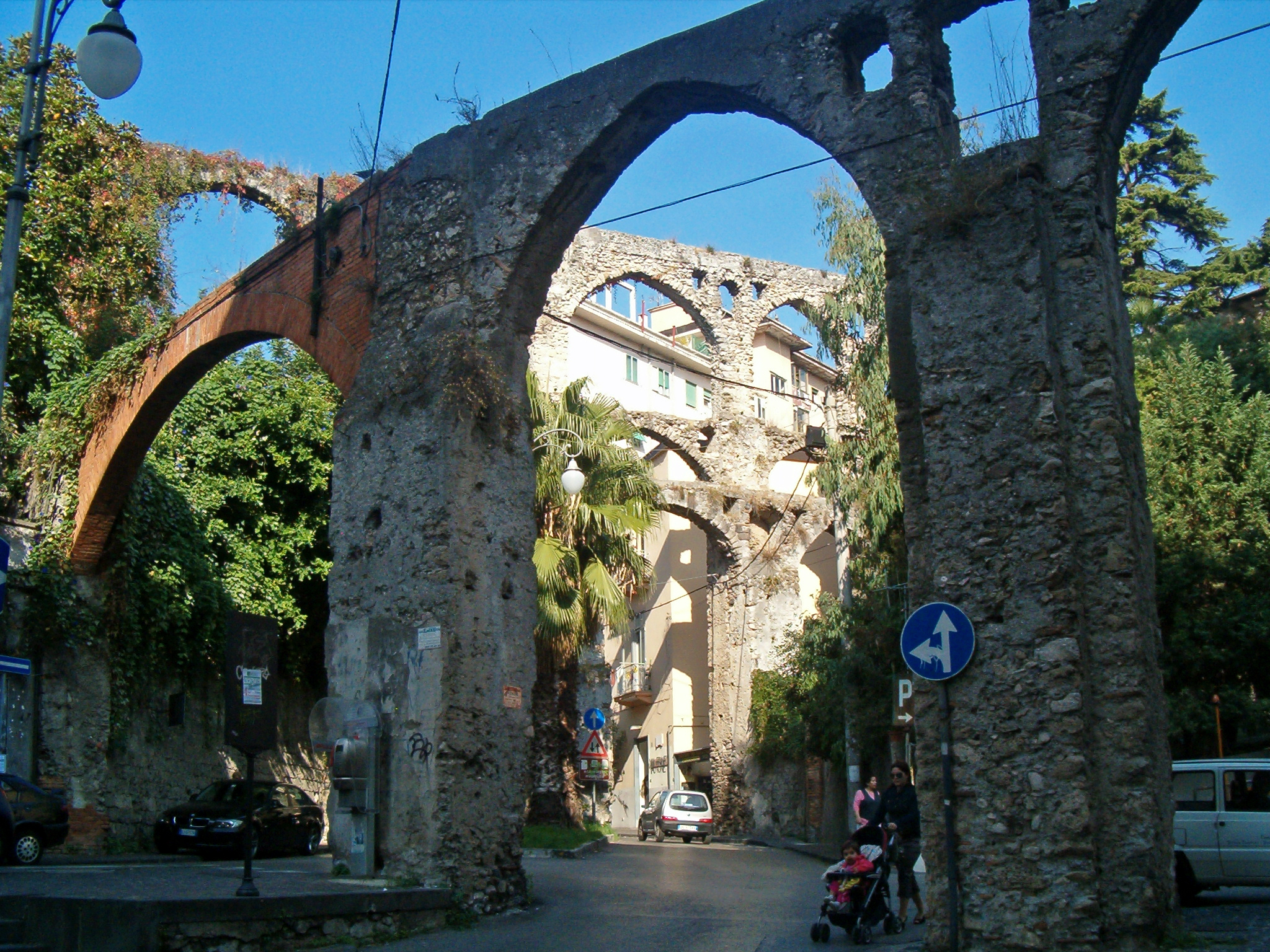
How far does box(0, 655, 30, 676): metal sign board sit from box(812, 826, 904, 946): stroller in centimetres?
1155

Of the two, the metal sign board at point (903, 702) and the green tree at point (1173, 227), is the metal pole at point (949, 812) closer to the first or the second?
the metal sign board at point (903, 702)

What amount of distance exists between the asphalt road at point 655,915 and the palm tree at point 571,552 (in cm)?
364

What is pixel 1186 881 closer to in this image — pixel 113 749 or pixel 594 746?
pixel 113 749

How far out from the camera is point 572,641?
20.4 meters

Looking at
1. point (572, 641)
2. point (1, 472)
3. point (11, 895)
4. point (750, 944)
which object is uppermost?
point (1, 472)

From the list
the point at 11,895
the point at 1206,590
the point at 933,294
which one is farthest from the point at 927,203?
the point at 1206,590

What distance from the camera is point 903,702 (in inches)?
690

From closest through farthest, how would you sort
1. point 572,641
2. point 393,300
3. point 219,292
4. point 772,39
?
point 772,39 → point 393,300 → point 219,292 → point 572,641

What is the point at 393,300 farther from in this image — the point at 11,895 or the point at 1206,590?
the point at 1206,590

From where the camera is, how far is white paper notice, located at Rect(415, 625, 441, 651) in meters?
10.4

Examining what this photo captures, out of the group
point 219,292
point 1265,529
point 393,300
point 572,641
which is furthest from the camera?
point 572,641

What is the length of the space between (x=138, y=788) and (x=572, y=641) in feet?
22.4

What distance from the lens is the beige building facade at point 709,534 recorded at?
30.4m

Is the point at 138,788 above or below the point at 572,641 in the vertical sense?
below
